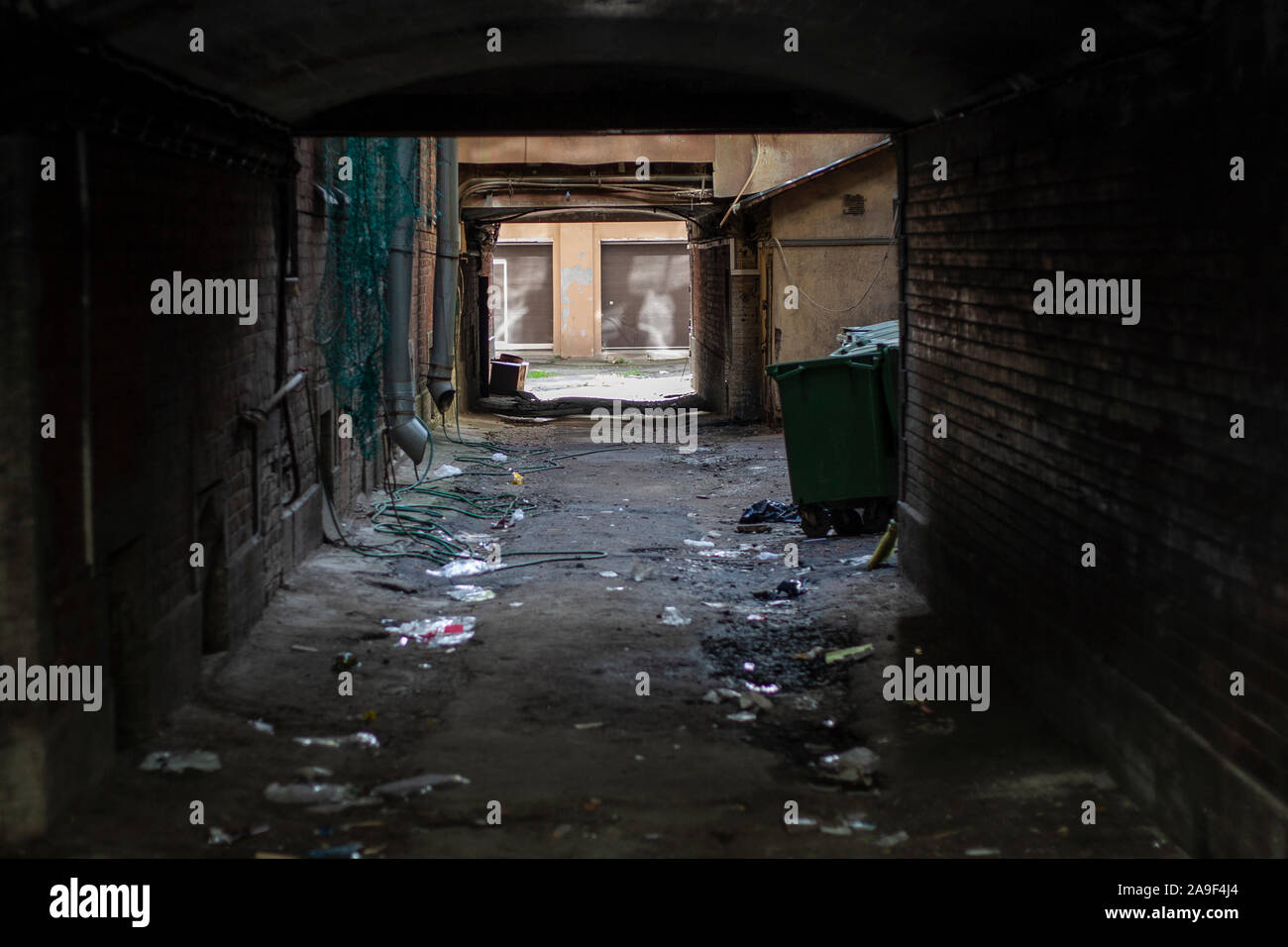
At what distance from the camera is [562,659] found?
8.59 m

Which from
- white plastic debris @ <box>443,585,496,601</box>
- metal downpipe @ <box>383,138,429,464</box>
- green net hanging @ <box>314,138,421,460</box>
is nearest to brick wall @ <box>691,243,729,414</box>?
green net hanging @ <box>314,138,421,460</box>

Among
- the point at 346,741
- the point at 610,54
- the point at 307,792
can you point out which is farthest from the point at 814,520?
the point at 307,792

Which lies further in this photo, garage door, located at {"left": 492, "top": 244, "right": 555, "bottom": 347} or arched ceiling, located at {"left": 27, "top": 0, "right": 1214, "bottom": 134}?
garage door, located at {"left": 492, "top": 244, "right": 555, "bottom": 347}

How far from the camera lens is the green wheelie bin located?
11.7m

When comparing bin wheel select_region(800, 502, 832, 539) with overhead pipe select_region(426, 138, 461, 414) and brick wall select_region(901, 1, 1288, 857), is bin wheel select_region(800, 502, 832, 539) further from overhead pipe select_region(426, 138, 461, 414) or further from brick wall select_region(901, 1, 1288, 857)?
overhead pipe select_region(426, 138, 461, 414)

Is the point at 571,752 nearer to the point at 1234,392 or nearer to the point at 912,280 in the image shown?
the point at 1234,392

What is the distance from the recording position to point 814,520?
1237cm

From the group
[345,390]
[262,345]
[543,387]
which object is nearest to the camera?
[262,345]

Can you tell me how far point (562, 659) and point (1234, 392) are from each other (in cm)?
488

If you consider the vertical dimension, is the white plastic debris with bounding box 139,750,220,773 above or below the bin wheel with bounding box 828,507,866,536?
below

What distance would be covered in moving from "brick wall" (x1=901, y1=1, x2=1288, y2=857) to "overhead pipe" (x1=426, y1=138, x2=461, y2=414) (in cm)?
765

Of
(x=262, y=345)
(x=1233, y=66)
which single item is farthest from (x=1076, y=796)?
Result: (x=262, y=345)

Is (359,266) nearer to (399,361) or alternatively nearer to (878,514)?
(399,361)

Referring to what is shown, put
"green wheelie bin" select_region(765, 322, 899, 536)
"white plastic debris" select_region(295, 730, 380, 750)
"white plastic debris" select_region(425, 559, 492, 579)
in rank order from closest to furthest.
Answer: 1. "white plastic debris" select_region(295, 730, 380, 750)
2. "white plastic debris" select_region(425, 559, 492, 579)
3. "green wheelie bin" select_region(765, 322, 899, 536)
